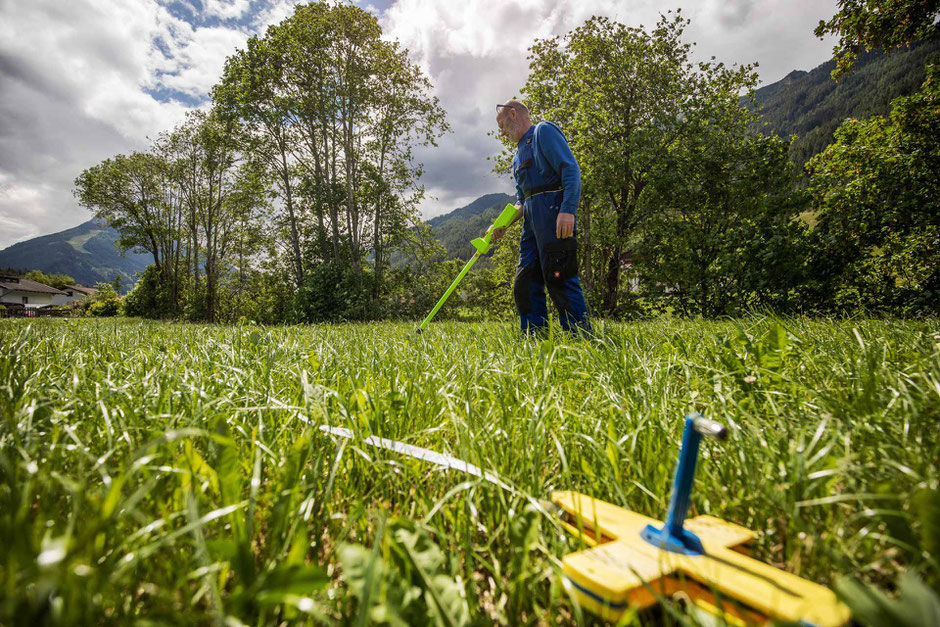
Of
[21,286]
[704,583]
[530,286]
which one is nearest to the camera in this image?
[704,583]

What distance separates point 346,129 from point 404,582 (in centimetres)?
1600

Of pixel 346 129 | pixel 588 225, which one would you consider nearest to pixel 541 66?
pixel 588 225

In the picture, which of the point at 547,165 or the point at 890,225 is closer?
the point at 547,165

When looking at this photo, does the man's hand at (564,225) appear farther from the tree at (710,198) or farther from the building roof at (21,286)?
the building roof at (21,286)

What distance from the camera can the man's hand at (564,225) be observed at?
3.38 m

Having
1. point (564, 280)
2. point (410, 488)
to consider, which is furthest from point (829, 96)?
point (410, 488)

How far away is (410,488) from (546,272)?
2.75 meters

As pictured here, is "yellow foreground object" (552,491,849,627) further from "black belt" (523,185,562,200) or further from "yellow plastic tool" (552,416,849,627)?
"black belt" (523,185,562,200)

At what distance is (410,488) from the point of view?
107cm

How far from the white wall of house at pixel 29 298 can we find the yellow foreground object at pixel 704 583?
120 metres

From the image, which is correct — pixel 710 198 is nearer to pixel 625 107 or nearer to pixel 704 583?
pixel 625 107

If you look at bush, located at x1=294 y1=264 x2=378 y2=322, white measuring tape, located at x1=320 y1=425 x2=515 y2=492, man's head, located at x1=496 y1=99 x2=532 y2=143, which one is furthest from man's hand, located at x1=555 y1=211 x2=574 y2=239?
bush, located at x1=294 y1=264 x2=378 y2=322

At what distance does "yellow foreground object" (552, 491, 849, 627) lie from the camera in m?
0.54

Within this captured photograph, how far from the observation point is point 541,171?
148 inches
